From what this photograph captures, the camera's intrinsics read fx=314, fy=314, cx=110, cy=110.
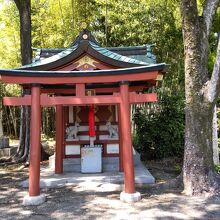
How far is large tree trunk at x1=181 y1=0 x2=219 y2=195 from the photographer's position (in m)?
5.69

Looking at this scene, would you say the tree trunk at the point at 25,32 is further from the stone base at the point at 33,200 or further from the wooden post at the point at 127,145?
the stone base at the point at 33,200

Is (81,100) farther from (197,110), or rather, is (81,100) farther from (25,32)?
(25,32)

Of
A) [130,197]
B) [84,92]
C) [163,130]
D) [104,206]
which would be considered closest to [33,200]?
[104,206]

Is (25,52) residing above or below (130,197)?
above

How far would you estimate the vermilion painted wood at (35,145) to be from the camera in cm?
566

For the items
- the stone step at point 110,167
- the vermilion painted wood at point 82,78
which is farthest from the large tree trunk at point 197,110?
the stone step at point 110,167

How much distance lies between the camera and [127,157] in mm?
5637

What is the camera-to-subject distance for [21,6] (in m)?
10.2

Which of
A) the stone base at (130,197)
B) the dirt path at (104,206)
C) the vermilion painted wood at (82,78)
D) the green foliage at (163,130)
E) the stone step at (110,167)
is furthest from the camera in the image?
the green foliage at (163,130)

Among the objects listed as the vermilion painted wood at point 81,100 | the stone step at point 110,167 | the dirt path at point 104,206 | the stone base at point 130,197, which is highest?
the vermilion painted wood at point 81,100

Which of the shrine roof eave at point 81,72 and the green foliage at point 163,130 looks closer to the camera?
the shrine roof eave at point 81,72

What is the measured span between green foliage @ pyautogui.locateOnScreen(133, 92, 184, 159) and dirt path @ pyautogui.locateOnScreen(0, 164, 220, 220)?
3.87m

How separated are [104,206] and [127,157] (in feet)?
3.07

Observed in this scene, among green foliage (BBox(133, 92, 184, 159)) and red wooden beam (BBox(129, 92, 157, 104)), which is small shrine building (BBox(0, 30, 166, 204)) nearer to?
red wooden beam (BBox(129, 92, 157, 104))
